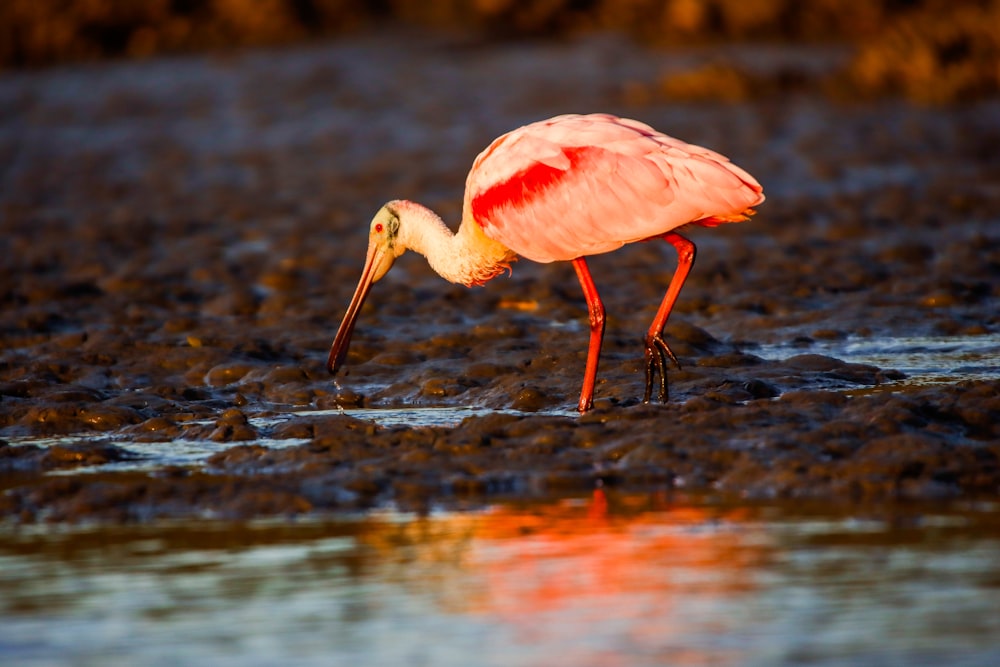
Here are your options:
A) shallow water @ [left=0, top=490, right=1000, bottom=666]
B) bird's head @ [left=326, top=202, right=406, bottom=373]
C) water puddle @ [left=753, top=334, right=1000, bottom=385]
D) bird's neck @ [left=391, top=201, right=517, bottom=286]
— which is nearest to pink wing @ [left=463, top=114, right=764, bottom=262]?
bird's neck @ [left=391, top=201, right=517, bottom=286]

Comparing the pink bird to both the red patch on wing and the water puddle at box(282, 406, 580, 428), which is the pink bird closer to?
the red patch on wing

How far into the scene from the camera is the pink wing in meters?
8.92

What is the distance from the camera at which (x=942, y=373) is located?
9.83 meters

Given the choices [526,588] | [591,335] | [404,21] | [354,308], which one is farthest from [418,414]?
[404,21]

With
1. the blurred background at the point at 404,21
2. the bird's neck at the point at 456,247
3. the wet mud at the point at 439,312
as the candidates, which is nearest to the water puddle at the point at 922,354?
the wet mud at the point at 439,312

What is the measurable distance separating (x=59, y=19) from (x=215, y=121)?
23.5 feet

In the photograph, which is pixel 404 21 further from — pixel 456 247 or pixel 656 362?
pixel 656 362

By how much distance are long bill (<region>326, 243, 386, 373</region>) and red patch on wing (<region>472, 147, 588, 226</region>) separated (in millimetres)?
1410

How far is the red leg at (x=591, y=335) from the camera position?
9.01 m

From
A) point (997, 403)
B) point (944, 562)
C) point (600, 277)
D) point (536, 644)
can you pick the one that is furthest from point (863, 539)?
point (600, 277)

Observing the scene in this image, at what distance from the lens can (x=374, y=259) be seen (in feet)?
34.8

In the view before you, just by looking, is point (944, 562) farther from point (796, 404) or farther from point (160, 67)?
point (160, 67)

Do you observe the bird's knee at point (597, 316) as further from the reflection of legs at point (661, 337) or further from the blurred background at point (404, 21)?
the blurred background at point (404, 21)

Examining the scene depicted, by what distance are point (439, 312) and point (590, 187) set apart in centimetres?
339
